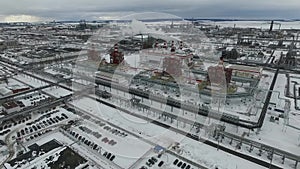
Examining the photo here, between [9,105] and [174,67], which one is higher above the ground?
[174,67]

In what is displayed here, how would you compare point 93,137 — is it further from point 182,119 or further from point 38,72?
point 38,72

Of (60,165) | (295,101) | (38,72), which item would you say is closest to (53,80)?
(38,72)

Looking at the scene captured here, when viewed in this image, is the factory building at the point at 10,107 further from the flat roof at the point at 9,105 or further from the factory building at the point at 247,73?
the factory building at the point at 247,73

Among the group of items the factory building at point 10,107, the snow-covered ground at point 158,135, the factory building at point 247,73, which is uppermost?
the factory building at point 247,73

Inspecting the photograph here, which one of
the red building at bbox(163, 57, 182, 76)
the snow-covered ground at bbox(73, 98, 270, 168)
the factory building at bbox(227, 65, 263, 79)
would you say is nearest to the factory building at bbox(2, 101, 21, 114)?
the snow-covered ground at bbox(73, 98, 270, 168)

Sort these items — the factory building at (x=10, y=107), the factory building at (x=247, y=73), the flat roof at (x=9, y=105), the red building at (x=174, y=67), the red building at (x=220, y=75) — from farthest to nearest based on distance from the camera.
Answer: the factory building at (x=247, y=73), the red building at (x=174, y=67), the red building at (x=220, y=75), the flat roof at (x=9, y=105), the factory building at (x=10, y=107)

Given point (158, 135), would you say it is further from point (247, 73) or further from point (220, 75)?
point (247, 73)

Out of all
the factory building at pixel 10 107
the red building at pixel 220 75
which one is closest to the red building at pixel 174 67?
the red building at pixel 220 75

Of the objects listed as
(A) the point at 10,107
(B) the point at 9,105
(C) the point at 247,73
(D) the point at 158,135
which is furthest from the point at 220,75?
(B) the point at 9,105

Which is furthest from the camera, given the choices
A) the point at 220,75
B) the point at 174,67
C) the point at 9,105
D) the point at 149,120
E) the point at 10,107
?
the point at 174,67

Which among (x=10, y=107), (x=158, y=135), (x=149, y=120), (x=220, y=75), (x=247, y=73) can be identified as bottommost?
(x=158, y=135)

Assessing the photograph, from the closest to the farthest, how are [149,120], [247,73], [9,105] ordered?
[149,120]
[9,105]
[247,73]
